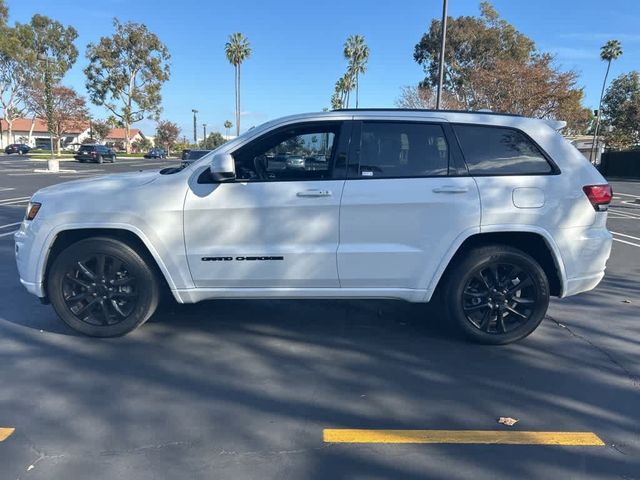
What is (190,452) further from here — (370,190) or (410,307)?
(410,307)

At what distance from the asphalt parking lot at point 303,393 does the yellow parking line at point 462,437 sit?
0.05m

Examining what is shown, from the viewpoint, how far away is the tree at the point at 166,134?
8725 centimetres

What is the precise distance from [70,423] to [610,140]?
54.4 meters

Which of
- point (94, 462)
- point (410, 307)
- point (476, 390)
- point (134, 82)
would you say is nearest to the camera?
point (94, 462)

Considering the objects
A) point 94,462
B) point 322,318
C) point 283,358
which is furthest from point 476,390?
point 94,462

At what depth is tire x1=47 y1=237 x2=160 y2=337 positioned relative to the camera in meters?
4.27

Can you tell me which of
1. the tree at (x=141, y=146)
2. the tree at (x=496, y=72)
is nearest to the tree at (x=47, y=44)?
the tree at (x=141, y=146)

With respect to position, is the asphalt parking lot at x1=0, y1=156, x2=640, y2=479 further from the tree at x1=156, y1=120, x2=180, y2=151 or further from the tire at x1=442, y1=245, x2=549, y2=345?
the tree at x1=156, y1=120, x2=180, y2=151

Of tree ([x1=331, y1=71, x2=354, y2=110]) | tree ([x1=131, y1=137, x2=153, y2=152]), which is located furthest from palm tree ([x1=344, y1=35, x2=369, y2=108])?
tree ([x1=131, y1=137, x2=153, y2=152])

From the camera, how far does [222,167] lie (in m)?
4.00

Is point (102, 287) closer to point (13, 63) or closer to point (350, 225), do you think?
point (350, 225)

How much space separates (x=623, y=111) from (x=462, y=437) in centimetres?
5082

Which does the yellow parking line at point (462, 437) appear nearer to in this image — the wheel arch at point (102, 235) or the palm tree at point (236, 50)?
the wheel arch at point (102, 235)

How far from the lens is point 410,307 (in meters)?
5.43
